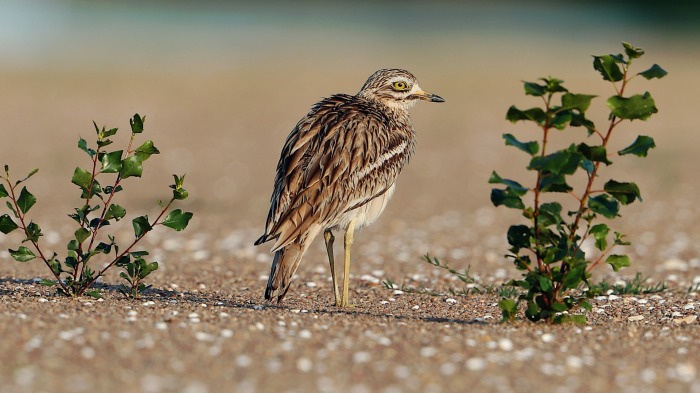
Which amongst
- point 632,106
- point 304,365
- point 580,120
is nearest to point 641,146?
point 632,106

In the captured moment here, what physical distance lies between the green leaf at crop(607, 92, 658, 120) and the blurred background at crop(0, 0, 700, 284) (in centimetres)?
385

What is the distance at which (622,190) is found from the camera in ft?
18.0

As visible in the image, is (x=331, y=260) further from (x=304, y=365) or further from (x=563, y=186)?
(x=304, y=365)

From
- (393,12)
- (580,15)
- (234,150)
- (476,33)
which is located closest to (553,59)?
(476,33)

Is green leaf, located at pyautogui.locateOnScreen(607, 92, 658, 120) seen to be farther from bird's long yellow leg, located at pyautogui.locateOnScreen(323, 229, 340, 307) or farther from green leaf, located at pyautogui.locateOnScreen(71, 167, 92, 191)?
green leaf, located at pyautogui.locateOnScreen(71, 167, 92, 191)

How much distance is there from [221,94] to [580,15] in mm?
33973

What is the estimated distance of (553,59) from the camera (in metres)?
32.5

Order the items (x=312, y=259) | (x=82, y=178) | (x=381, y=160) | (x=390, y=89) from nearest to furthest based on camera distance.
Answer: (x=82, y=178)
(x=381, y=160)
(x=390, y=89)
(x=312, y=259)

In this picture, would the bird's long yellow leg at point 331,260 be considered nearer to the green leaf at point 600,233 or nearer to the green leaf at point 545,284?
the green leaf at point 545,284

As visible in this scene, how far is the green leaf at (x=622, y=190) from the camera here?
5.46 metres

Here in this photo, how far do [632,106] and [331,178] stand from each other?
2.01 meters

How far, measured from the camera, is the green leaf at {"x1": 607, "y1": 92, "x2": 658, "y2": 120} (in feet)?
17.6

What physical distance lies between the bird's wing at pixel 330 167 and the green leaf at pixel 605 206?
5.75 ft

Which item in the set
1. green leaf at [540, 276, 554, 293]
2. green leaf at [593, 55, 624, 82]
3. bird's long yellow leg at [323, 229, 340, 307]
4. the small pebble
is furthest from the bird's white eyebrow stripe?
the small pebble
